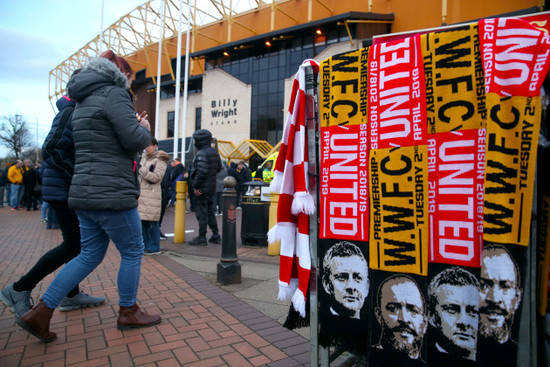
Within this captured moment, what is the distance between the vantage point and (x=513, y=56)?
1329mm

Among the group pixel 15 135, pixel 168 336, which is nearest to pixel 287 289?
pixel 168 336

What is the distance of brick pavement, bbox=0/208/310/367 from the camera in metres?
2.43

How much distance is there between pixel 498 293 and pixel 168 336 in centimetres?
235

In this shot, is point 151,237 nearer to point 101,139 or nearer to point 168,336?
point 168,336

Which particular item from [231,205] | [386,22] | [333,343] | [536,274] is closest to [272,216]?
[231,205]

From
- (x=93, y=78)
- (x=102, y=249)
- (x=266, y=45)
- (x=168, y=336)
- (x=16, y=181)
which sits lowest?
(x=168, y=336)

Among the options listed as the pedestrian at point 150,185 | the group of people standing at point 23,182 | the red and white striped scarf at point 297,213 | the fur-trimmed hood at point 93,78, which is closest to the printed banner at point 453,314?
the red and white striped scarf at point 297,213

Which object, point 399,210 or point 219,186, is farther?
point 219,186

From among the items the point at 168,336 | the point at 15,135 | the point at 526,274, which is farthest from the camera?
the point at 15,135

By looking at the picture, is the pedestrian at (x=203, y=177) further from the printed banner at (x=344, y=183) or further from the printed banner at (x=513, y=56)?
the printed banner at (x=513, y=56)

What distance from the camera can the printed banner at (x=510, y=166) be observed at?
1.29 m

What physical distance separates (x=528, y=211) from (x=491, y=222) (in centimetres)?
12

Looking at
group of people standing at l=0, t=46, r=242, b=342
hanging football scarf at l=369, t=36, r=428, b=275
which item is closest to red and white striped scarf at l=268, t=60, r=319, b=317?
hanging football scarf at l=369, t=36, r=428, b=275

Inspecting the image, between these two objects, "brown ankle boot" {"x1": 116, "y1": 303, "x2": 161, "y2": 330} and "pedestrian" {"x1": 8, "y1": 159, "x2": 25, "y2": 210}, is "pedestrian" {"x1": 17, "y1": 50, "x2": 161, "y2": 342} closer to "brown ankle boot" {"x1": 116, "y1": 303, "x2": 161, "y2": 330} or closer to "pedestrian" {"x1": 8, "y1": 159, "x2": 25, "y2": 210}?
"brown ankle boot" {"x1": 116, "y1": 303, "x2": 161, "y2": 330}
